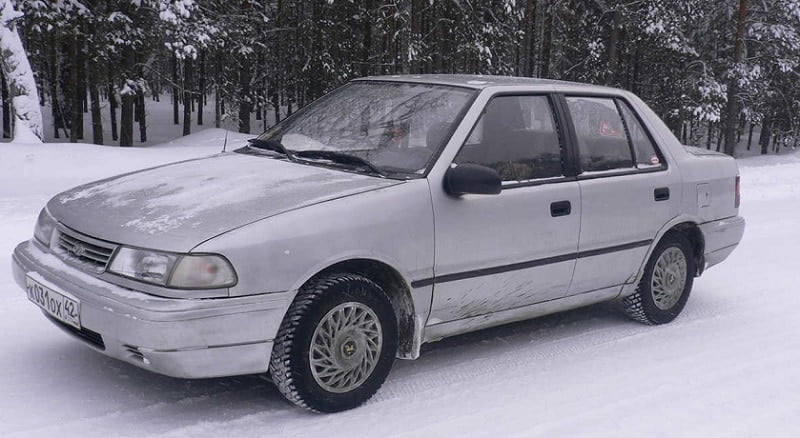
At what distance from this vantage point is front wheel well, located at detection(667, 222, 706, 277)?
18.6ft

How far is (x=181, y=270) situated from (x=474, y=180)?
1.56 metres

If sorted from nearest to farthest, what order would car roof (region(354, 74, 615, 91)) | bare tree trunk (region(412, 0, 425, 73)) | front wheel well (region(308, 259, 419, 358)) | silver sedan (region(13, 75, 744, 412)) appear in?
silver sedan (region(13, 75, 744, 412)) < front wheel well (region(308, 259, 419, 358)) < car roof (region(354, 74, 615, 91)) < bare tree trunk (region(412, 0, 425, 73))

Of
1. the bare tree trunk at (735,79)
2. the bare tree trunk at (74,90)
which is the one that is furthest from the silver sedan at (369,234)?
the bare tree trunk at (735,79)

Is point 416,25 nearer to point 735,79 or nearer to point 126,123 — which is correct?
point 126,123

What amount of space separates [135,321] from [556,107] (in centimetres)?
289

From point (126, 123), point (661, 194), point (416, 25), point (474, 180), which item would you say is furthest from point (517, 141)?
point (126, 123)

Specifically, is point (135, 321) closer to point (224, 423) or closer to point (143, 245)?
point (143, 245)

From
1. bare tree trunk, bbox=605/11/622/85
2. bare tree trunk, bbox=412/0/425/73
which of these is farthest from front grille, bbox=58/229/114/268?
bare tree trunk, bbox=605/11/622/85

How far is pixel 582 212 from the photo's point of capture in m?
4.73

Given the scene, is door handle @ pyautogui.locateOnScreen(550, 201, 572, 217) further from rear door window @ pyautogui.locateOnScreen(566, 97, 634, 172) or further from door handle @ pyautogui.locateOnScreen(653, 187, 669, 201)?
door handle @ pyautogui.locateOnScreen(653, 187, 669, 201)

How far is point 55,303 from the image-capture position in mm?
3617

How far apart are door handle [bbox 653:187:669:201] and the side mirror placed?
1753 mm

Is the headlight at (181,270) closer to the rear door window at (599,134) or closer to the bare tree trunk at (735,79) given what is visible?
the rear door window at (599,134)

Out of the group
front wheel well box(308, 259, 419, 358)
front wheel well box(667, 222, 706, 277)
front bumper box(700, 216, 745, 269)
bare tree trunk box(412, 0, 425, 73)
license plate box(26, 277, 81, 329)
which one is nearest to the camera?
license plate box(26, 277, 81, 329)
